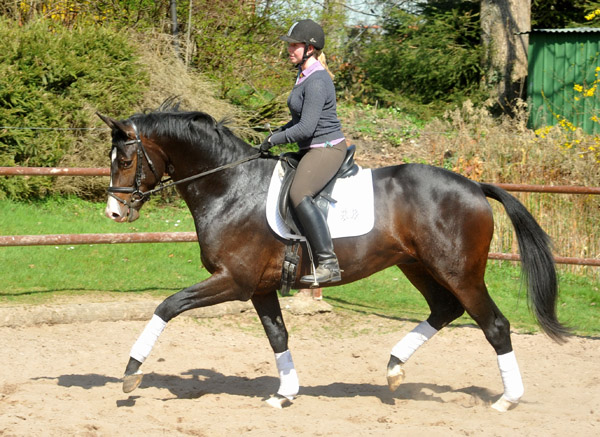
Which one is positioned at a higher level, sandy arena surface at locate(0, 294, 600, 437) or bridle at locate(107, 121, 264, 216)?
bridle at locate(107, 121, 264, 216)

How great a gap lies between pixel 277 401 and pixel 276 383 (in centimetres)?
73

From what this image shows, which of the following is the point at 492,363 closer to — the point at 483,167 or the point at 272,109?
the point at 483,167

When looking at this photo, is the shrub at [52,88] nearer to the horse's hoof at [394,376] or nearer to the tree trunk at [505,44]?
the horse's hoof at [394,376]

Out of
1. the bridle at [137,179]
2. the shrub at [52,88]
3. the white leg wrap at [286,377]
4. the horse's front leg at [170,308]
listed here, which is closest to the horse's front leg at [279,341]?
the white leg wrap at [286,377]

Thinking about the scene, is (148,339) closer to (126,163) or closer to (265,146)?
(126,163)

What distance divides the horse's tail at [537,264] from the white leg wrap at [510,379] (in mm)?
503

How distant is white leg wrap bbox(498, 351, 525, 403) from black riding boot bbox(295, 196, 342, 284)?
4.80 feet

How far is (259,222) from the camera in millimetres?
5457

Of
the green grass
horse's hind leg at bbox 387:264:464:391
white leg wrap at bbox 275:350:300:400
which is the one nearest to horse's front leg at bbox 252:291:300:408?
white leg wrap at bbox 275:350:300:400

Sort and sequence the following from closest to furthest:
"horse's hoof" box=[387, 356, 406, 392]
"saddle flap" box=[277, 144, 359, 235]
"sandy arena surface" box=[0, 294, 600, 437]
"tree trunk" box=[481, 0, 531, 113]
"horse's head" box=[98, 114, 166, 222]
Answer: "sandy arena surface" box=[0, 294, 600, 437]
"horse's head" box=[98, 114, 166, 222]
"saddle flap" box=[277, 144, 359, 235]
"horse's hoof" box=[387, 356, 406, 392]
"tree trunk" box=[481, 0, 531, 113]

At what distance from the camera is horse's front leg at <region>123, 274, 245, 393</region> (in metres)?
5.26

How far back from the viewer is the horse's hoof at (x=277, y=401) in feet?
18.6

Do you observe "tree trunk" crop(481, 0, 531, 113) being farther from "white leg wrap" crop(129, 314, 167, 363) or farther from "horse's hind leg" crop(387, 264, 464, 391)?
"white leg wrap" crop(129, 314, 167, 363)

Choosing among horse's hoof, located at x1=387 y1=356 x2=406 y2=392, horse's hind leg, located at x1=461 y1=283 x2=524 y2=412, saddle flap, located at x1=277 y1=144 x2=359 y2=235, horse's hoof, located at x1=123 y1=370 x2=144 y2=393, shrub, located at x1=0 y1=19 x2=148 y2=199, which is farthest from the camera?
shrub, located at x1=0 y1=19 x2=148 y2=199
